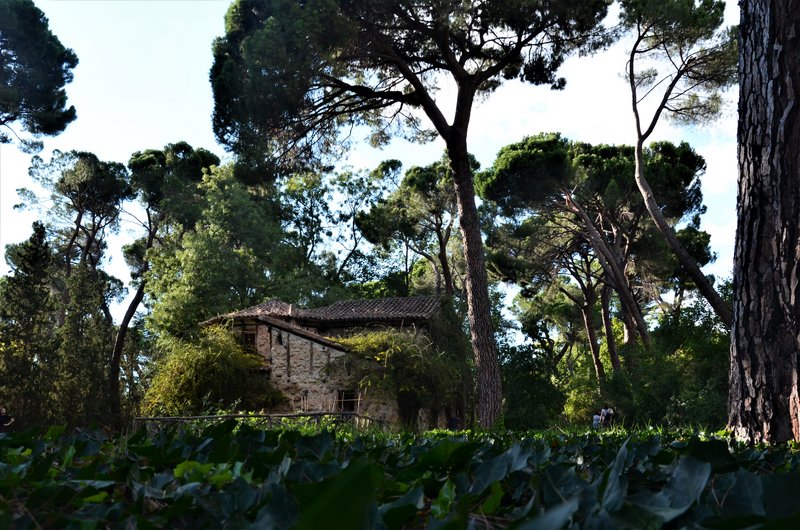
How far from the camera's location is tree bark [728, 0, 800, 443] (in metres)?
3.80

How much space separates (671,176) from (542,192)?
4.03 m

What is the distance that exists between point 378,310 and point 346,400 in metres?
4.72

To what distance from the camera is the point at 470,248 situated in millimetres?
13047

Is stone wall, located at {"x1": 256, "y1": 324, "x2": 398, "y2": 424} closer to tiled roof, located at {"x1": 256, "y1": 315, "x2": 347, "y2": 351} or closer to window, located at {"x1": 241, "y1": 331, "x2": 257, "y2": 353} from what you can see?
tiled roof, located at {"x1": 256, "y1": 315, "x2": 347, "y2": 351}

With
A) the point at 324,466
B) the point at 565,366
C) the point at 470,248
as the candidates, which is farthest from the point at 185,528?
the point at 565,366

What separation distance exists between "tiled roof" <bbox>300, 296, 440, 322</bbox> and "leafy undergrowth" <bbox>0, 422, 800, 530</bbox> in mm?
23969

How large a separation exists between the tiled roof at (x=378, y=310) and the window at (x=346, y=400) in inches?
138

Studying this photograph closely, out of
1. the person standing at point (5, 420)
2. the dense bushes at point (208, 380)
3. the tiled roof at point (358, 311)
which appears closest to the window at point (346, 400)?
the dense bushes at point (208, 380)

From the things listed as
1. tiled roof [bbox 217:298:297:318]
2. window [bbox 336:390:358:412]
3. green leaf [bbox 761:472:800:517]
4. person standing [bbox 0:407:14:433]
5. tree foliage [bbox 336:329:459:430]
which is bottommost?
green leaf [bbox 761:472:800:517]

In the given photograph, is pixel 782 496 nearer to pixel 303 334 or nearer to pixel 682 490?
pixel 682 490

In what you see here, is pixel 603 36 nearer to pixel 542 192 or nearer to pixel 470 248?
pixel 470 248

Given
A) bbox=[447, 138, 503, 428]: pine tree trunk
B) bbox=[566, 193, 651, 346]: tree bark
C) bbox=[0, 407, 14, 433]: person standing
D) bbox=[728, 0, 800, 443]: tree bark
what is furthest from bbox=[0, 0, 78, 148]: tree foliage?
bbox=[728, 0, 800, 443]: tree bark

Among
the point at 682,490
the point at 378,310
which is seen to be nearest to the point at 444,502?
the point at 682,490

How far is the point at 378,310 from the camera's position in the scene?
26.2 meters
